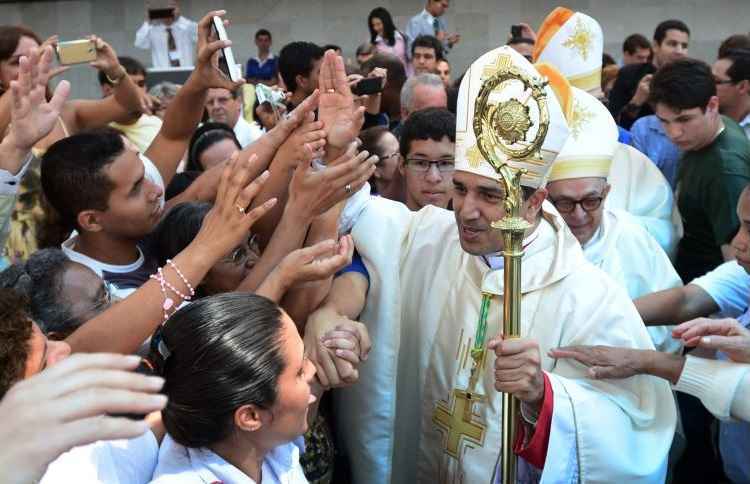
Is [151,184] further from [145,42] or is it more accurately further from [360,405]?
[145,42]

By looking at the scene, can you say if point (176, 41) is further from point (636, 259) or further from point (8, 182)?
point (8, 182)

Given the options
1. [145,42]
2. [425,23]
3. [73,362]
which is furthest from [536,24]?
[73,362]

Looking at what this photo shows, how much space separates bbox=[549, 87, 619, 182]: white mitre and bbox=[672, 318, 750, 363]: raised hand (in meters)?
0.99

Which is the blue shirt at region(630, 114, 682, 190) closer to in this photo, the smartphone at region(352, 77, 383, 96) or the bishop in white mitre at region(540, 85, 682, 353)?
A: the bishop in white mitre at region(540, 85, 682, 353)

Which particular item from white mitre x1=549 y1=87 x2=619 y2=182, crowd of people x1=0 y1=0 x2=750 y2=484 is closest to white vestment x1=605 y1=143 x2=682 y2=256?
crowd of people x1=0 y1=0 x2=750 y2=484

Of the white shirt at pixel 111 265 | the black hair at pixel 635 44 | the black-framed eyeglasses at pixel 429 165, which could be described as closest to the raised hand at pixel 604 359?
the white shirt at pixel 111 265

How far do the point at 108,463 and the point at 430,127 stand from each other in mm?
2363

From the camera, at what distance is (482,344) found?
2730 mm

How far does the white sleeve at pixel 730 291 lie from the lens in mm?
3410

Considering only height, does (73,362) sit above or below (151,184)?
above

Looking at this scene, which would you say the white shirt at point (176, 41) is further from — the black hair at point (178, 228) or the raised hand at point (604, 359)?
the raised hand at point (604, 359)

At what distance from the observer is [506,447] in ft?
7.36

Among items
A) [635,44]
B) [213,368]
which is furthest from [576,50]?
[635,44]

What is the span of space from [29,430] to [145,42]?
1262 cm
